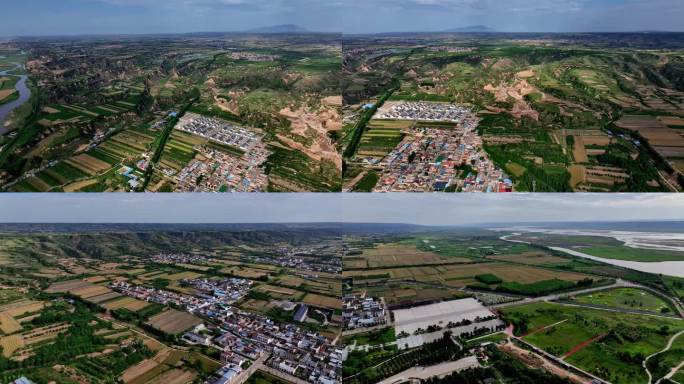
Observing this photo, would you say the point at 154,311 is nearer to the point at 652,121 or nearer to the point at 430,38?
the point at 430,38

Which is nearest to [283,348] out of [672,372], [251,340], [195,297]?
[251,340]

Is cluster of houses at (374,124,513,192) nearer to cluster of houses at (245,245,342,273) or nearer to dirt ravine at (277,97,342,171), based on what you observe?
dirt ravine at (277,97,342,171)

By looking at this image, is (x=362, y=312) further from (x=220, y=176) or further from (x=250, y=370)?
(x=220, y=176)

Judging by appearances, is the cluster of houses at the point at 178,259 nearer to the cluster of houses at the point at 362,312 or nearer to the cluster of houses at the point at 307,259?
the cluster of houses at the point at 307,259

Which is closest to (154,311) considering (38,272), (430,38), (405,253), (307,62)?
(38,272)

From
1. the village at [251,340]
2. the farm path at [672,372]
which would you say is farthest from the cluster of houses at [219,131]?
the farm path at [672,372]
